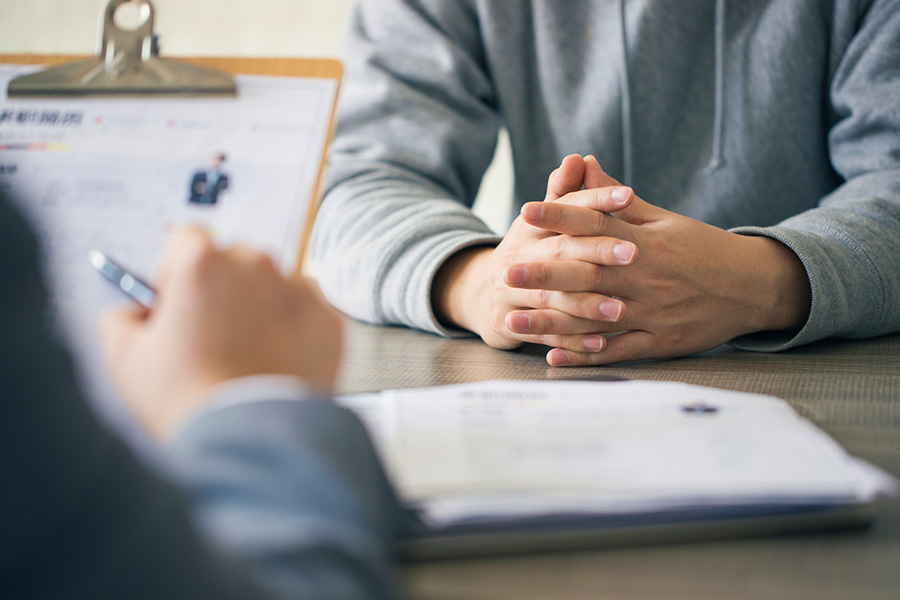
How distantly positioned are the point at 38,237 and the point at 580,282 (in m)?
0.48

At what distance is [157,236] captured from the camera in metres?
0.39

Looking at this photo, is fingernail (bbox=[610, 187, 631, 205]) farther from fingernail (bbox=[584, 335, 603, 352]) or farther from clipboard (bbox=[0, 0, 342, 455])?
clipboard (bbox=[0, 0, 342, 455])

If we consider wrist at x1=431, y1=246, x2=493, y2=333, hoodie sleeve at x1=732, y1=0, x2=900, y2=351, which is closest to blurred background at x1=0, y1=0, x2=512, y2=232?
hoodie sleeve at x1=732, y1=0, x2=900, y2=351

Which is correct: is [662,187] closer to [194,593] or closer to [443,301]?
[443,301]

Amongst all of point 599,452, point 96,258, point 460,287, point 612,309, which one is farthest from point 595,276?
point 96,258

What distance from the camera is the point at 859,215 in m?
0.70

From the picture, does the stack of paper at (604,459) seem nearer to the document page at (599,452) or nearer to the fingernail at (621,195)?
the document page at (599,452)

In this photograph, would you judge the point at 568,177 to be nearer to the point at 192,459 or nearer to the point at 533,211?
the point at 533,211

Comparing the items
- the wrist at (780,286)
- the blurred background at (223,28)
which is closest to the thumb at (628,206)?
the wrist at (780,286)

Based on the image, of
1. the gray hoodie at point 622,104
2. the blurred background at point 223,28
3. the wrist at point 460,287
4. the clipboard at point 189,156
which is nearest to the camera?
the clipboard at point 189,156

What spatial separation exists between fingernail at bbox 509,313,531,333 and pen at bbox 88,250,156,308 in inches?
13.3

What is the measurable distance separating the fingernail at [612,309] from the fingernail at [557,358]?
2.0 inches

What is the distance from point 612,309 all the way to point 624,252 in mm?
53

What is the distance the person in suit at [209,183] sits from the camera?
40 cm
